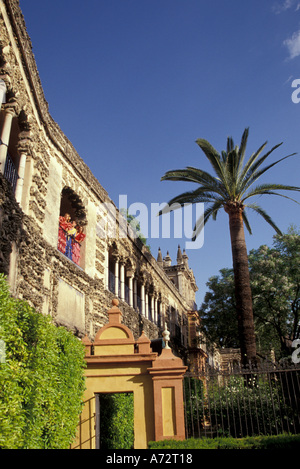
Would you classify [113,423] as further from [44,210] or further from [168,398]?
[44,210]

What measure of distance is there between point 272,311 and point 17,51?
19499 mm

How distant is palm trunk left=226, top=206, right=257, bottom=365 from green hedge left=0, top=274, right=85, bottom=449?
752 cm

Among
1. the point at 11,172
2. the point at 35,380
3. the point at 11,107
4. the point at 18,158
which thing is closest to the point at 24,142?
the point at 18,158

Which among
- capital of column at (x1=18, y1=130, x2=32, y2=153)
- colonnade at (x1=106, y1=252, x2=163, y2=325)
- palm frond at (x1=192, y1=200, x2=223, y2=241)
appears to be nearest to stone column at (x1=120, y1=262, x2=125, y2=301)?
colonnade at (x1=106, y1=252, x2=163, y2=325)

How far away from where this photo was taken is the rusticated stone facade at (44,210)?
820 centimetres

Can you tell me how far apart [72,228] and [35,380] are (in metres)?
7.33

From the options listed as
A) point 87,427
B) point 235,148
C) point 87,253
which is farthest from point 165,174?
point 87,427

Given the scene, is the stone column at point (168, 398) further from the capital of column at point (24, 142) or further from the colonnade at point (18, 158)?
the capital of column at point (24, 142)

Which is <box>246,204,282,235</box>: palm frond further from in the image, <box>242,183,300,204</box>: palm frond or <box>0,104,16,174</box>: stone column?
<box>0,104,16,174</box>: stone column

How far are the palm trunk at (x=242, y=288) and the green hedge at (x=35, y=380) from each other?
752 centimetres

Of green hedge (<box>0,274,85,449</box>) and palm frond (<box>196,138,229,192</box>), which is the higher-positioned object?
palm frond (<box>196,138,229,192</box>)

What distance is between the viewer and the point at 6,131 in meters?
8.11

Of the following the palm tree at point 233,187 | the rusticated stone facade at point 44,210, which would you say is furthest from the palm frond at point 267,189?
the rusticated stone facade at point 44,210

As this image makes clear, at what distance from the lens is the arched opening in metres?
12.4
